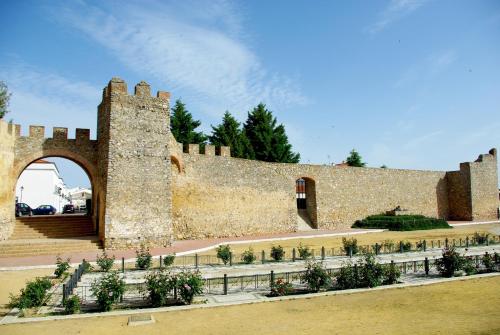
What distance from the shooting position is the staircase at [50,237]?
15.4 m

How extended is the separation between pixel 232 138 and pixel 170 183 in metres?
19.9

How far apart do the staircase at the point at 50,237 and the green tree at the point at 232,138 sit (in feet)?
60.1

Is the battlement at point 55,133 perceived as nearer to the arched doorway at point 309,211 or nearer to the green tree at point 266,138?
the arched doorway at point 309,211

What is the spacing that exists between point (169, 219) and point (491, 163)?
32.4 meters

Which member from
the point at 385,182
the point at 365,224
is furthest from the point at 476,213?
the point at 365,224

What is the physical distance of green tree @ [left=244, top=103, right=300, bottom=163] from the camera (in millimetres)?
39344

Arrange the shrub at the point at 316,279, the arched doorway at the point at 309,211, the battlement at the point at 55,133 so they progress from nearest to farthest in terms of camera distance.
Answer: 1. the shrub at the point at 316,279
2. the battlement at the point at 55,133
3. the arched doorway at the point at 309,211

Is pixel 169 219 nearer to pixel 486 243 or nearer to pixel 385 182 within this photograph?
pixel 486 243

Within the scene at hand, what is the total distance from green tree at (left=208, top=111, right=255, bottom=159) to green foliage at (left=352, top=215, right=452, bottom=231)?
12664 mm

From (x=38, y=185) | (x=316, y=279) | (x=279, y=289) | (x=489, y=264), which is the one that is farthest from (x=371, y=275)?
(x=38, y=185)

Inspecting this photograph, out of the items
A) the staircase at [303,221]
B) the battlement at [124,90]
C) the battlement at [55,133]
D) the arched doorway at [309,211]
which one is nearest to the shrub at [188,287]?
the battlement at [124,90]

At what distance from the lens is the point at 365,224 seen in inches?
1142

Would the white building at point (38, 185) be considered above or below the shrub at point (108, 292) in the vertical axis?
above

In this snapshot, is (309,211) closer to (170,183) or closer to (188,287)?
(170,183)
